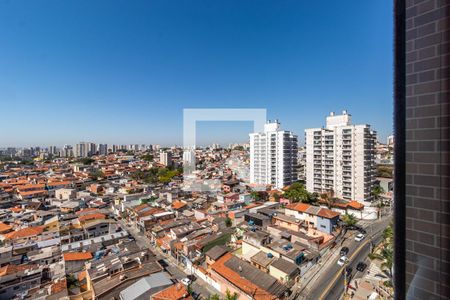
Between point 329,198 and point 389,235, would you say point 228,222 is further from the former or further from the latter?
point 389,235

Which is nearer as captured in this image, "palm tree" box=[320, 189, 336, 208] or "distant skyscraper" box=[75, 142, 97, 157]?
"palm tree" box=[320, 189, 336, 208]

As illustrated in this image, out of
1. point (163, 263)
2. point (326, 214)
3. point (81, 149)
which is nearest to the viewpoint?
point (163, 263)

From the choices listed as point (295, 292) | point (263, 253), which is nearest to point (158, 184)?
point (263, 253)

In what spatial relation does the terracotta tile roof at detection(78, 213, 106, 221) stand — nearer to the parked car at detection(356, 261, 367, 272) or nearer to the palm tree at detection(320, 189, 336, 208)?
the parked car at detection(356, 261, 367, 272)

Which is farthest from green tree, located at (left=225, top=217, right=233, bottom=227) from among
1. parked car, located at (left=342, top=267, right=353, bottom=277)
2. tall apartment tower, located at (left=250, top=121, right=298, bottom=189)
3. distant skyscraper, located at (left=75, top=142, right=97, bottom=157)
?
distant skyscraper, located at (left=75, top=142, right=97, bottom=157)

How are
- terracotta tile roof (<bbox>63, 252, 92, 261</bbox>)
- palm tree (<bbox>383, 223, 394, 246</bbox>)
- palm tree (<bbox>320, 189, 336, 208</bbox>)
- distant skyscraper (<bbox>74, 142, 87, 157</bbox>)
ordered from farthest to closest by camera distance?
distant skyscraper (<bbox>74, 142, 87, 157</bbox>) → palm tree (<bbox>320, 189, 336, 208</bbox>) → terracotta tile roof (<bbox>63, 252, 92, 261</bbox>) → palm tree (<bbox>383, 223, 394, 246</bbox>)

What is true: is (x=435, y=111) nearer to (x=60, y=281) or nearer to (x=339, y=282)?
(x=339, y=282)

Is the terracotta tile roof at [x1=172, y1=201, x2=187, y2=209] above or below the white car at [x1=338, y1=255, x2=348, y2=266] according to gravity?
above

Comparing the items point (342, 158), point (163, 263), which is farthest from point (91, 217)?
point (342, 158)
